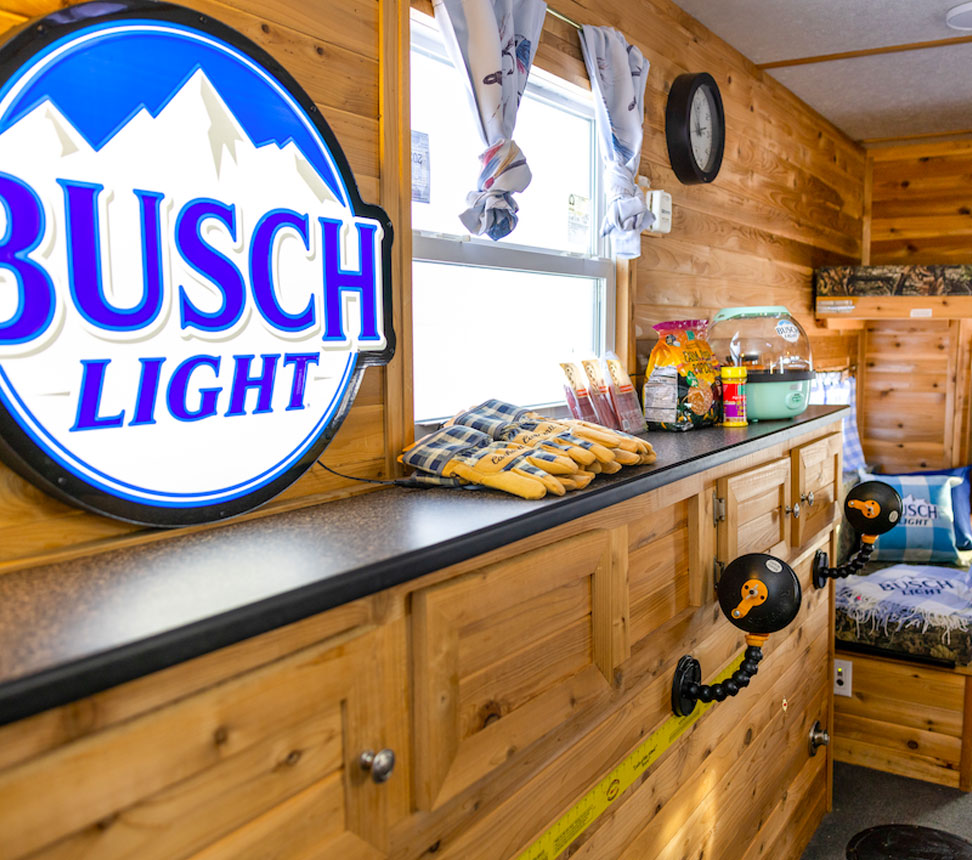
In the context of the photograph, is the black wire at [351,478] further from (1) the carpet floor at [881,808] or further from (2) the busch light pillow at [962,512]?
(2) the busch light pillow at [962,512]

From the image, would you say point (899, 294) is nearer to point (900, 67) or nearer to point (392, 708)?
point (900, 67)

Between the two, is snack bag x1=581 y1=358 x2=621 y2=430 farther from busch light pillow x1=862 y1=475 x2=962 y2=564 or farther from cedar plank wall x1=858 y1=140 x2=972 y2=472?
cedar plank wall x1=858 y1=140 x2=972 y2=472

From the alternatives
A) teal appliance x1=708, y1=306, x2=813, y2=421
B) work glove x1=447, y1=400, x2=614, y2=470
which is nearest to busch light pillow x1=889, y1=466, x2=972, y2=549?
teal appliance x1=708, y1=306, x2=813, y2=421

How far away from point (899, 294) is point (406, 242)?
3516mm

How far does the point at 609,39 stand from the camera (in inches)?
83.7

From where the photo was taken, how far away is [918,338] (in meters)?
4.93

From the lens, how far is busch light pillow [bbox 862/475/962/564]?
3795mm

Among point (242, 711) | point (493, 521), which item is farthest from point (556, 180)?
point (242, 711)

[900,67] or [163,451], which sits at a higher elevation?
[900,67]

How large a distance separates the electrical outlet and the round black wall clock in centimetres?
188

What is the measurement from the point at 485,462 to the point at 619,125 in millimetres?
1199

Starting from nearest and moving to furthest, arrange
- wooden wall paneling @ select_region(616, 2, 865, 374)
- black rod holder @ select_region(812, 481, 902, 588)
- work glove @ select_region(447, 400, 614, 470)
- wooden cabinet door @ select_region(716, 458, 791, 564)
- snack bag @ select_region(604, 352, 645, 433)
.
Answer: work glove @ select_region(447, 400, 614, 470)
wooden cabinet door @ select_region(716, 458, 791, 564)
snack bag @ select_region(604, 352, 645, 433)
black rod holder @ select_region(812, 481, 902, 588)
wooden wall paneling @ select_region(616, 2, 865, 374)

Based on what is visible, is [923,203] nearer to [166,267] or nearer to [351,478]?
[351,478]

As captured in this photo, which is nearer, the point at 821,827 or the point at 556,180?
the point at 556,180
